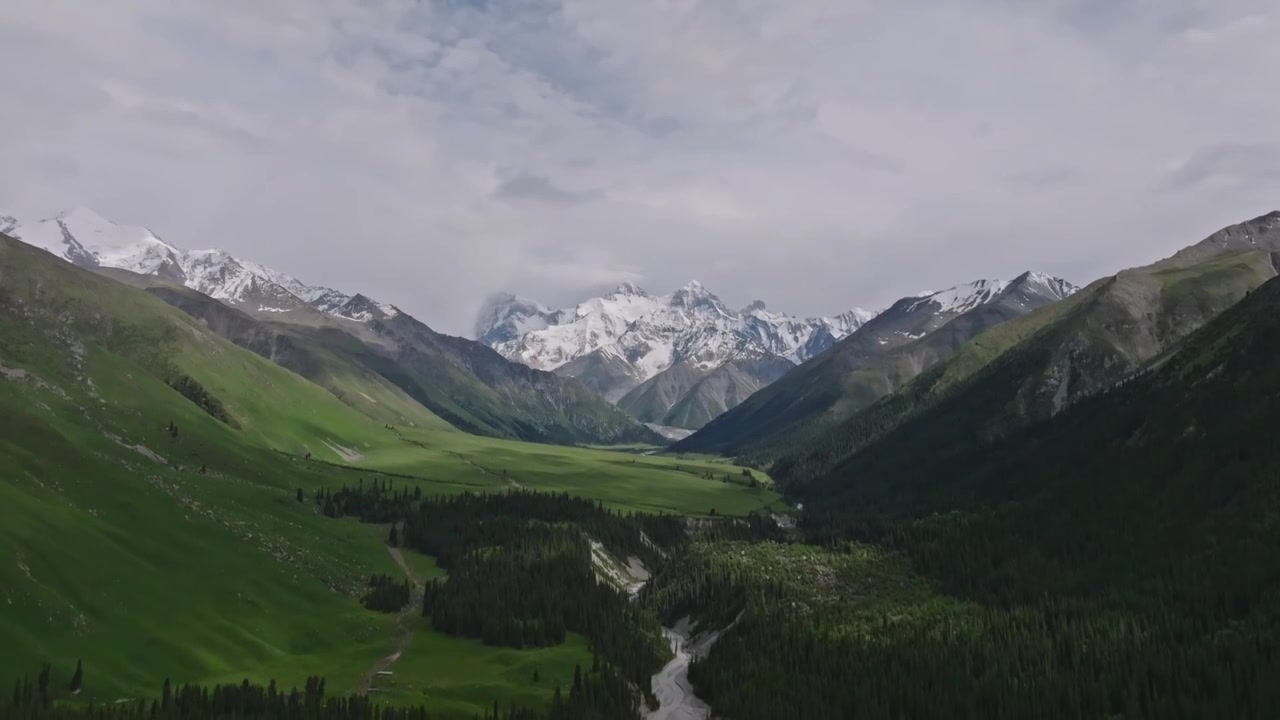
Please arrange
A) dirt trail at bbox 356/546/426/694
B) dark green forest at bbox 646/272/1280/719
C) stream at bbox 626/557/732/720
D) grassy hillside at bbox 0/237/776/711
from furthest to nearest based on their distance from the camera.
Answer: stream at bbox 626/557/732/720 → dirt trail at bbox 356/546/426/694 → dark green forest at bbox 646/272/1280/719 → grassy hillside at bbox 0/237/776/711

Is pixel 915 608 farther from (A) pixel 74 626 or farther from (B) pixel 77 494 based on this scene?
(B) pixel 77 494

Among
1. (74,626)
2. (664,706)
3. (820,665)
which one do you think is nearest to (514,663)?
(664,706)

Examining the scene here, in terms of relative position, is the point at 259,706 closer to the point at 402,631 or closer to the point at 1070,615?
the point at 402,631

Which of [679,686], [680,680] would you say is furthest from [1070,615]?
[679,686]

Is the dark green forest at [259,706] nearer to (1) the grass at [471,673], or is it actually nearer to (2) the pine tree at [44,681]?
(2) the pine tree at [44,681]

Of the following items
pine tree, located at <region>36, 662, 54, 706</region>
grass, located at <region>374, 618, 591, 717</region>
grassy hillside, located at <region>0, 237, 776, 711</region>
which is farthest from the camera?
grass, located at <region>374, 618, 591, 717</region>

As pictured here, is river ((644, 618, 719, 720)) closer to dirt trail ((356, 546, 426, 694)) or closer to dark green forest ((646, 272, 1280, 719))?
dark green forest ((646, 272, 1280, 719))

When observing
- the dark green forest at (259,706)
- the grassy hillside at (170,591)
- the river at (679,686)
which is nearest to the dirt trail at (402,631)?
the grassy hillside at (170,591)

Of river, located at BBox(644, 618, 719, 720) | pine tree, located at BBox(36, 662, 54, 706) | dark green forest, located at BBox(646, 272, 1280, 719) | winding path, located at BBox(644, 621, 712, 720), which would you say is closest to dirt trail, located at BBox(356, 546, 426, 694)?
pine tree, located at BBox(36, 662, 54, 706)
